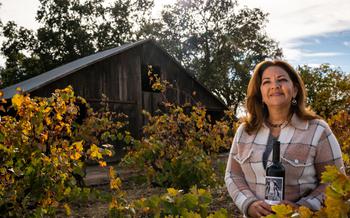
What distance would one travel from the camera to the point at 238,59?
33.4m

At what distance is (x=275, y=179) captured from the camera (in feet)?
7.51

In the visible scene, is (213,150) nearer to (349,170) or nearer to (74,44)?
(349,170)

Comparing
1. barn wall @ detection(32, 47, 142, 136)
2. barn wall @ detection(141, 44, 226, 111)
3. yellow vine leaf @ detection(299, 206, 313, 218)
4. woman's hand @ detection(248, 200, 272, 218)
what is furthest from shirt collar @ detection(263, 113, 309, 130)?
barn wall @ detection(141, 44, 226, 111)

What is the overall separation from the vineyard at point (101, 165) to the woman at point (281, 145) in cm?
21

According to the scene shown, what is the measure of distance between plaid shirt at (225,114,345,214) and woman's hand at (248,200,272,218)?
0.14ft

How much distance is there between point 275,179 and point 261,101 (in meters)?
0.66


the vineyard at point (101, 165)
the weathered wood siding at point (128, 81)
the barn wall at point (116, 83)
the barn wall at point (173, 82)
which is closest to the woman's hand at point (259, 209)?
the vineyard at point (101, 165)

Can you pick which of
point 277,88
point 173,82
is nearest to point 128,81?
point 173,82

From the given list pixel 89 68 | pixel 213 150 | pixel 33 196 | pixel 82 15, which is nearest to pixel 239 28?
pixel 82 15

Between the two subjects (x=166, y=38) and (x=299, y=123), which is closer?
(x=299, y=123)

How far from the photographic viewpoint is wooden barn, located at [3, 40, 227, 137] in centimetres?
1521

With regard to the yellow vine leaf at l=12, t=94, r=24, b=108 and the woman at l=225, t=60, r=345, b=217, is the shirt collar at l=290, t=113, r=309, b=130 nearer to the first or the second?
the woman at l=225, t=60, r=345, b=217

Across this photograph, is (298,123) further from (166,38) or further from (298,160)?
(166,38)

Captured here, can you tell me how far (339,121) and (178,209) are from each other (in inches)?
212
